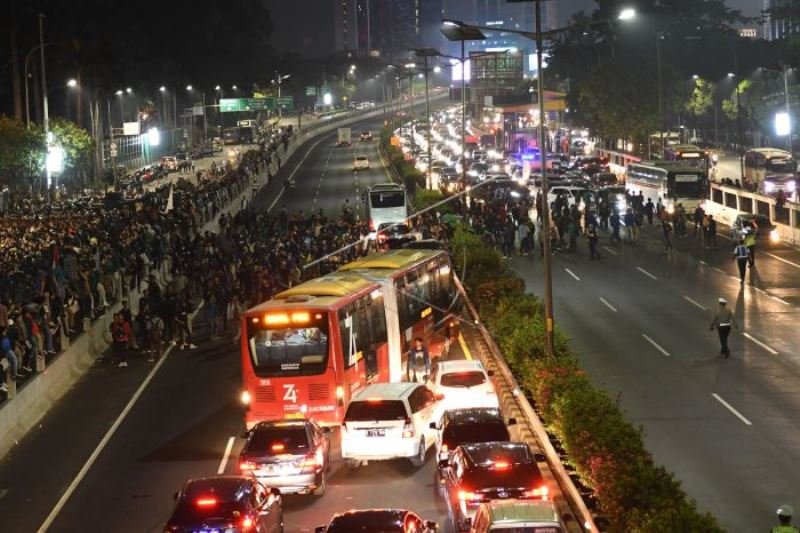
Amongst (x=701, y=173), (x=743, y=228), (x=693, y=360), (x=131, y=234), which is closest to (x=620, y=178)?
(x=701, y=173)

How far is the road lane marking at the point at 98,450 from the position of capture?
2162cm

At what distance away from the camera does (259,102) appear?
136625 millimetres

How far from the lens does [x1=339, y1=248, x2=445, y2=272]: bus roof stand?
3212 cm

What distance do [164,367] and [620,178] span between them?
52.4m

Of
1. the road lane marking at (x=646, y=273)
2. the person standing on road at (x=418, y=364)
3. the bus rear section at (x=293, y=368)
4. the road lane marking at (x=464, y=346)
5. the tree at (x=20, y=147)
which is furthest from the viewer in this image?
the tree at (x=20, y=147)

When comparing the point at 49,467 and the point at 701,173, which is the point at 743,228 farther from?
the point at 49,467

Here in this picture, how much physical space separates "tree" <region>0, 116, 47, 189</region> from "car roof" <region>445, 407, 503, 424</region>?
163ft

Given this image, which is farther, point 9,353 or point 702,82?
point 702,82

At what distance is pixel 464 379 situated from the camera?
26.0 m

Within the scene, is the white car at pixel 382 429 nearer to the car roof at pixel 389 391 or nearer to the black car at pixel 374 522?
the car roof at pixel 389 391

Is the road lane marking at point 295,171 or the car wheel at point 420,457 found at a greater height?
the road lane marking at point 295,171

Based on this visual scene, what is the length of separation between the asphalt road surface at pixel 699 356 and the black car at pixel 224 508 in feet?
21.8

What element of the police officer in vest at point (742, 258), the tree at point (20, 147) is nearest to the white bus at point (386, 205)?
the tree at point (20, 147)

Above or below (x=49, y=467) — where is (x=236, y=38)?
above
